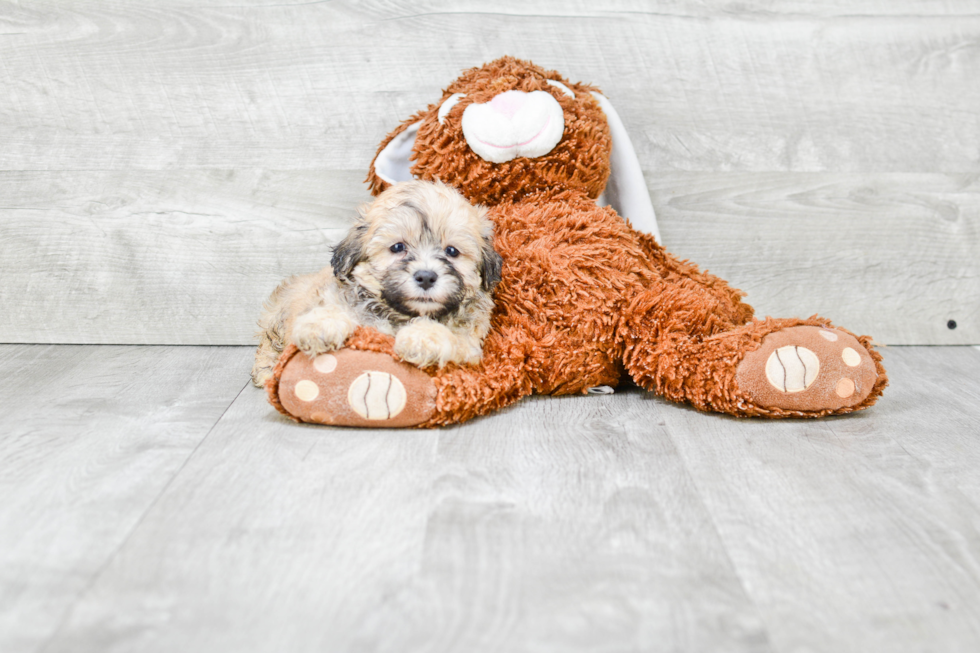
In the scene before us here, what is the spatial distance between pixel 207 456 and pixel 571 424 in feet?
2.80

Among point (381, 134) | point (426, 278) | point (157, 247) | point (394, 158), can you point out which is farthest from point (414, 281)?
point (157, 247)

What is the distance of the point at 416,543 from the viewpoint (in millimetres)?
1314

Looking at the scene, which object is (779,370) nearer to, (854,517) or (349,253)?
(854,517)

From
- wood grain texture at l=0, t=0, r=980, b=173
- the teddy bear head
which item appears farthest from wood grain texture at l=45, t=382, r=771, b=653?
wood grain texture at l=0, t=0, r=980, b=173

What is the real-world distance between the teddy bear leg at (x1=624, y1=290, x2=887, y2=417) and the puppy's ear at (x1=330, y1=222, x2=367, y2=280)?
2.76ft

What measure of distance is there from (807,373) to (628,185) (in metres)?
0.83

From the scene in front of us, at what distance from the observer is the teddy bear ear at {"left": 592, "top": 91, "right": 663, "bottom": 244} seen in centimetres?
238

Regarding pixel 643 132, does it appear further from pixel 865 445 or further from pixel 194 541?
pixel 194 541

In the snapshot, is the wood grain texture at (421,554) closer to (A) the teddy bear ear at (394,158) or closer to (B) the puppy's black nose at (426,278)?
(B) the puppy's black nose at (426,278)

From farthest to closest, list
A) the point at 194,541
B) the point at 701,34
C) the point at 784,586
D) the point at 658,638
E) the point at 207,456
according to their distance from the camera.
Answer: the point at 701,34 → the point at 207,456 → the point at 194,541 → the point at 784,586 → the point at 658,638

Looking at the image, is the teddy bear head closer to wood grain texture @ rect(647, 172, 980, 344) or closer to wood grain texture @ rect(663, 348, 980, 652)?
wood grain texture @ rect(647, 172, 980, 344)

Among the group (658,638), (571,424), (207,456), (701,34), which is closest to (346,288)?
(207,456)

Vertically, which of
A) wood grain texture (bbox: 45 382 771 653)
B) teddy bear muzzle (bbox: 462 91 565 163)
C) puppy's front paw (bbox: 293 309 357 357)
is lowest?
wood grain texture (bbox: 45 382 771 653)

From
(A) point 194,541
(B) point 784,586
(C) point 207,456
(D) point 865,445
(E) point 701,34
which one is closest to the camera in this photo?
(B) point 784,586
